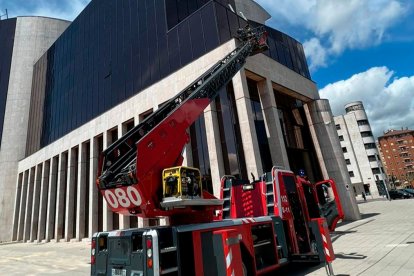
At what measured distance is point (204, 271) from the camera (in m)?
5.83

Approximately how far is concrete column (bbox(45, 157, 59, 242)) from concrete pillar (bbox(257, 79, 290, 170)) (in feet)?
87.4

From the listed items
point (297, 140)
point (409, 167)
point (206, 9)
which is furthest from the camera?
point (409, 167)

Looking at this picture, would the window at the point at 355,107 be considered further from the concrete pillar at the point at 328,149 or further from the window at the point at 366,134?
the concrete pillar at the point at 328,149

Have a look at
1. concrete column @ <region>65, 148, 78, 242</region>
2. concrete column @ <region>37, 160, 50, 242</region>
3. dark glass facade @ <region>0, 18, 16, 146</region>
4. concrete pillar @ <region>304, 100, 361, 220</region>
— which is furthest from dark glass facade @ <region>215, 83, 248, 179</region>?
dark glass facade @ <region>0, 18, 16, 146</region>

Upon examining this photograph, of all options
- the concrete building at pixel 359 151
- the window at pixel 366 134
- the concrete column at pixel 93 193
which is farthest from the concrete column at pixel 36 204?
the window at pixel 366 134

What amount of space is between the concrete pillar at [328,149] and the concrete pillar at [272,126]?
7.32 metres

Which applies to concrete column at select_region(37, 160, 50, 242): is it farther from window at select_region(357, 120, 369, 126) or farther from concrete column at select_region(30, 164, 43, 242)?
window at select_region(357, 120, 369, 126)

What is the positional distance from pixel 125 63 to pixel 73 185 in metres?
14.0

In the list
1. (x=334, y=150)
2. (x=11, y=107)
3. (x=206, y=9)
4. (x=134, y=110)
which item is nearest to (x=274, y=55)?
(x=206, y=9)

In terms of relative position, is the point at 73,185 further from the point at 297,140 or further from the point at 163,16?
the point at 297,140

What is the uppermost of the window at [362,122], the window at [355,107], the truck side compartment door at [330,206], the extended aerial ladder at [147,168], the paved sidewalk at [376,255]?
the window at [355,107]

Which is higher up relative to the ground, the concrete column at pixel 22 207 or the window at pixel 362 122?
the window at pixel 362 122

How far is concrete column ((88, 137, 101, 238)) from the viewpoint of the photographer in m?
25.1

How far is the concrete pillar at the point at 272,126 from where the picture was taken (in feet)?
62.4
